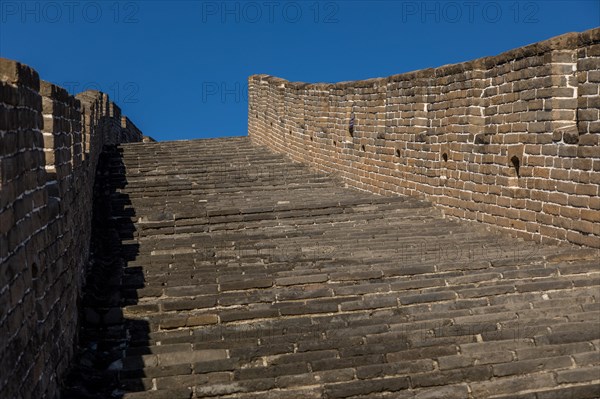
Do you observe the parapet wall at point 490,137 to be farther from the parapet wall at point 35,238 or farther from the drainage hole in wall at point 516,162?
the parapet wall at point 35,238

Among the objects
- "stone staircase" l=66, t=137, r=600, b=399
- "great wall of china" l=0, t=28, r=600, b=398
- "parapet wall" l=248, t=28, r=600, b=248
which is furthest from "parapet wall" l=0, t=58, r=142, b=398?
"parapet wall" l=248, t=28, r=600, b=248

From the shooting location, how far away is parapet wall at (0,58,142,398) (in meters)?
4.28

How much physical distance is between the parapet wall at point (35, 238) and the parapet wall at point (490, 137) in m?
4.89

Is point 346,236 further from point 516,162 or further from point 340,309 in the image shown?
point 340,309

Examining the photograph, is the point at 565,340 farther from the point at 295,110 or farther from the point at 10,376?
the point at 295,110

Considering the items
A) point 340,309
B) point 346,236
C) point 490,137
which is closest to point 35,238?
point 340,309

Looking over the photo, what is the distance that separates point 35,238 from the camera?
16.7ft

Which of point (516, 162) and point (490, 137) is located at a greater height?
point (490, 137)

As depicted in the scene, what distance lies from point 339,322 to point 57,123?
8.73ft

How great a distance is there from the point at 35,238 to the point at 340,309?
2703 mm

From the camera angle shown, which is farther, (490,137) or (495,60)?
(490,137)

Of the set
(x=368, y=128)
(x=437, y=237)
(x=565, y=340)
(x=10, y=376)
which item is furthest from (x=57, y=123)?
(x=368, y=128)

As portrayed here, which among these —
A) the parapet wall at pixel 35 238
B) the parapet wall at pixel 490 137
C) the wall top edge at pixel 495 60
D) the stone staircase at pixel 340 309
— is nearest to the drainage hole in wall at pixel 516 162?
the parapet wall at pixel 490 137

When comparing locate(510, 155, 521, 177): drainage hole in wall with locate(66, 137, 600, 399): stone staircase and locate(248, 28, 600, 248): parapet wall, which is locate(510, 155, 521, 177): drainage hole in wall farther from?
locate(66, 137, 600, 399): stone staircase
